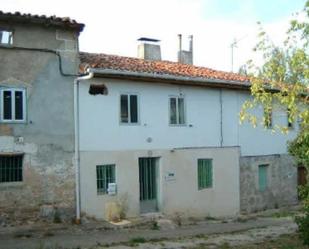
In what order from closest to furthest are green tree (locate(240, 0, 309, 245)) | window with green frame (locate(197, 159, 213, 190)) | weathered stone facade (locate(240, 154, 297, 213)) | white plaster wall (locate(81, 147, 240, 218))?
green tree (locate(240, 0, 309, 245))
white plaster wall (locate(81, 147, 240, 218))
window with green frame (locate(197, 159, 213, 190))
weathered stone facade (locate(240, 154, 297, 213))

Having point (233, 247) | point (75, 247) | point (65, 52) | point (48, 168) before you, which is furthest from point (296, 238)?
point (65, 52)

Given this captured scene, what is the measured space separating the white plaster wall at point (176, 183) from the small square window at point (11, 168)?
1.91 meters

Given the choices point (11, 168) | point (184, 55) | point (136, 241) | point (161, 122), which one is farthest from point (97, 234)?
point (184, 55)

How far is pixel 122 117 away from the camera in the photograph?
17.6 m

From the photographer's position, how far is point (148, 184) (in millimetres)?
18406

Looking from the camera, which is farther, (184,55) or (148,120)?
(184,55)

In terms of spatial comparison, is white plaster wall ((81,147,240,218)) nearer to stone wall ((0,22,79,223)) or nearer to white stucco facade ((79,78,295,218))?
white stucco facade ((79,78,295,218))

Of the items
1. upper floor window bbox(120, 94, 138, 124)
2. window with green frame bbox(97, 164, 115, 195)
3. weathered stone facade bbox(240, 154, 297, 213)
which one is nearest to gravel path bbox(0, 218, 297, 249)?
window with green frame bbox(97, 164, 115, 195)

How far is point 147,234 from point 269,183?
881 centimetres

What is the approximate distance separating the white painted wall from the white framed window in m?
1.81

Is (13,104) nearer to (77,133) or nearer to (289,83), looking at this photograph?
(77,133)

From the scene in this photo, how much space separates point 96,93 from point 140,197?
3.71 m

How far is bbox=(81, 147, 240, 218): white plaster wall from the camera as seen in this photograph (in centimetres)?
1662

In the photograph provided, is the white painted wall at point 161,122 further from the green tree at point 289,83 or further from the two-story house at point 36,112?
the green tree at point 289,83
